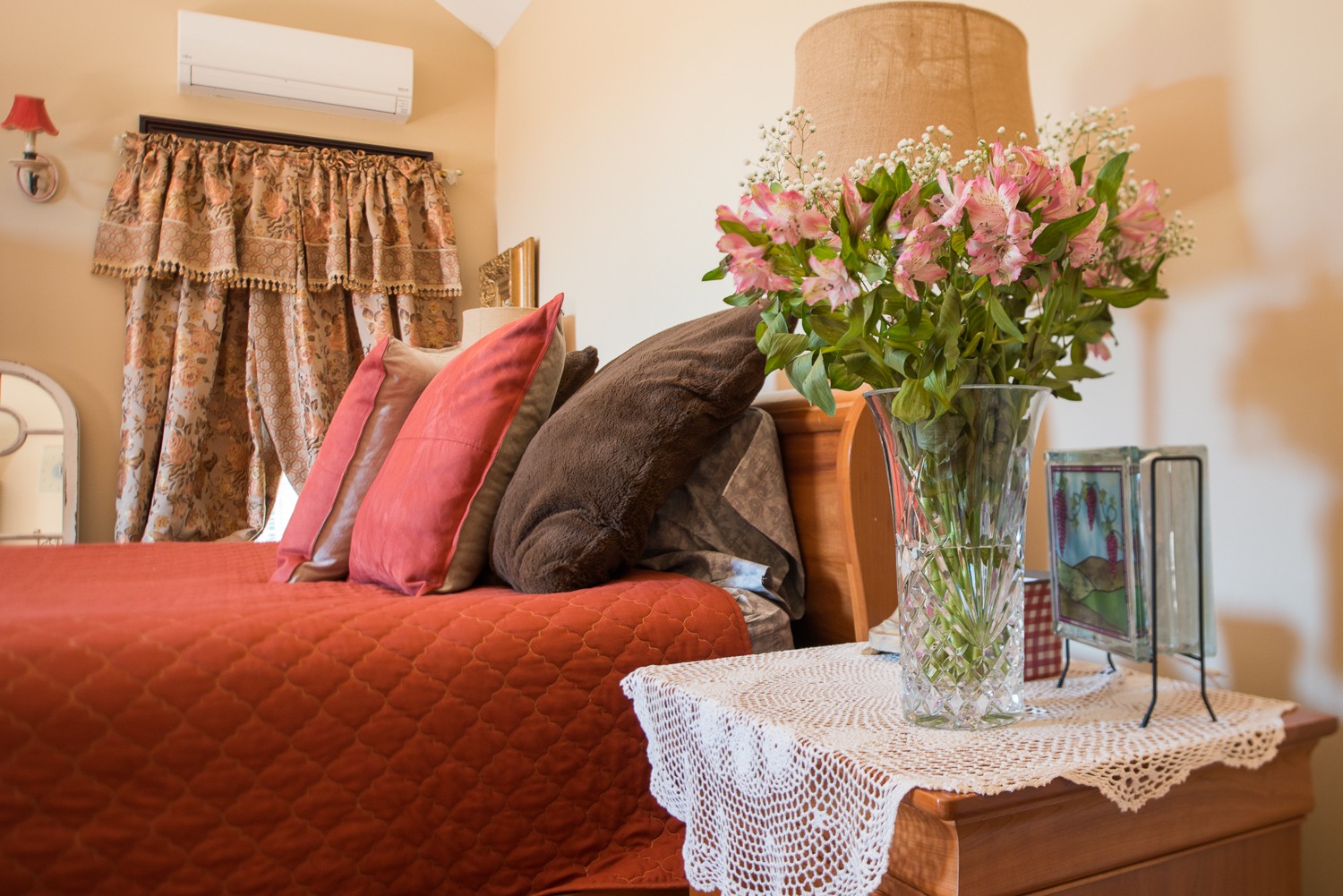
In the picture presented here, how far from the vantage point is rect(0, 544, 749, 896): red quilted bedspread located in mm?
795

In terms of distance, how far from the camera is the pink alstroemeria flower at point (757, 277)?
0.69 m

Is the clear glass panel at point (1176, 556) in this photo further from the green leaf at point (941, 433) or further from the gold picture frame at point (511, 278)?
the gold picture frame at point (511, 278)

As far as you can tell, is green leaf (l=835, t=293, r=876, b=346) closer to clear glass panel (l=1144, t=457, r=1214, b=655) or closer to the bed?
clear glass panel (l=1144, t=457, r=1214, b=655)

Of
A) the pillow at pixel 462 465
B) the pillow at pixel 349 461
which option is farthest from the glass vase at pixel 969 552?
the pillow at pixel 349 461

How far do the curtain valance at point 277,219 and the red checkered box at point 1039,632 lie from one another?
342cm

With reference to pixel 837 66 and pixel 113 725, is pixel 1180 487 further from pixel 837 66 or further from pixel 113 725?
pixel 113 725

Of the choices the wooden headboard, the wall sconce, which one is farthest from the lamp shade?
the wooden headboard

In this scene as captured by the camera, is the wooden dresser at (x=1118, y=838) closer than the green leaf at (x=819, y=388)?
Yes

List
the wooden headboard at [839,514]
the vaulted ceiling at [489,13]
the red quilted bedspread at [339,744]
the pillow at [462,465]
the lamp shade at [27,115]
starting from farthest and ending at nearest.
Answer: the vaulted ceiling at [489,13], the lamp shade at [27,115], the pillow at [462,465], the wooden headboard at [839,514], the red quilted bedspread at [339,744]

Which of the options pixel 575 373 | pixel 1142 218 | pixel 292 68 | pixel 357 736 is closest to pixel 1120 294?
pixel 1142 218

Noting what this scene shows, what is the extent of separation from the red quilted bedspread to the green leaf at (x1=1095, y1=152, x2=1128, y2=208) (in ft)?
2.06

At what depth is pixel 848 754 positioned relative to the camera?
640mm

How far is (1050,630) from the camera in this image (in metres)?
0.88

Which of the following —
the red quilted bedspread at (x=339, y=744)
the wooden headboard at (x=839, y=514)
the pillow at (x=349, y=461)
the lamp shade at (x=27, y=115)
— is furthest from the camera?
the lamp shade at (x=27, y=115)
